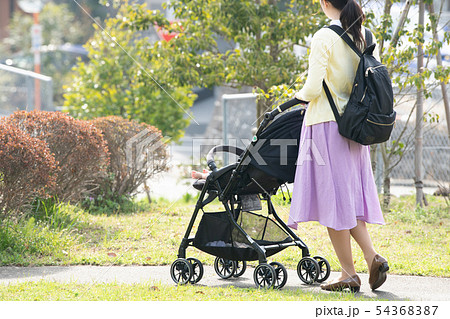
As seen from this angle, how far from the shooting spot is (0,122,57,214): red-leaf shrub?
5414 mm

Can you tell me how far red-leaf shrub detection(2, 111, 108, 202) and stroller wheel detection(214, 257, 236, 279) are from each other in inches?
80.1

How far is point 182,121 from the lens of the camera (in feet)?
33.4

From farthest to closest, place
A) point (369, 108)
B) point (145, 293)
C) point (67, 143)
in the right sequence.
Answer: point (67, 143) → point (145, 293) → point (369, 108)

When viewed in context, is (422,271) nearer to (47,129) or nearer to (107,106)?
(47,129)

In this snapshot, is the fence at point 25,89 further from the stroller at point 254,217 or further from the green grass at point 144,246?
the stroller at point 254,217

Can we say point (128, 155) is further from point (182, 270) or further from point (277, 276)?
point (277, 276)

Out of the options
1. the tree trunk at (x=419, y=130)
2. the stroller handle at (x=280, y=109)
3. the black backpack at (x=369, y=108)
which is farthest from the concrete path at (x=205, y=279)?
the tree trunk at (x=419, y=130)

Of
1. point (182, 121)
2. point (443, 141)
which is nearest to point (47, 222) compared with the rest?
point (182, 121)

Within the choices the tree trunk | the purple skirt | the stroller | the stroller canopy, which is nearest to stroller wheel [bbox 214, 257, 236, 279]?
the stroller

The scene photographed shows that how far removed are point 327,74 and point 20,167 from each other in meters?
2.84

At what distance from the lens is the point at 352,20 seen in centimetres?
412

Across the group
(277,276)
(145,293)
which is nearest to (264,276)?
(277,276)

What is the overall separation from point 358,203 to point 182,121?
627 centimetres

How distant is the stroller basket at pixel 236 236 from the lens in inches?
175
